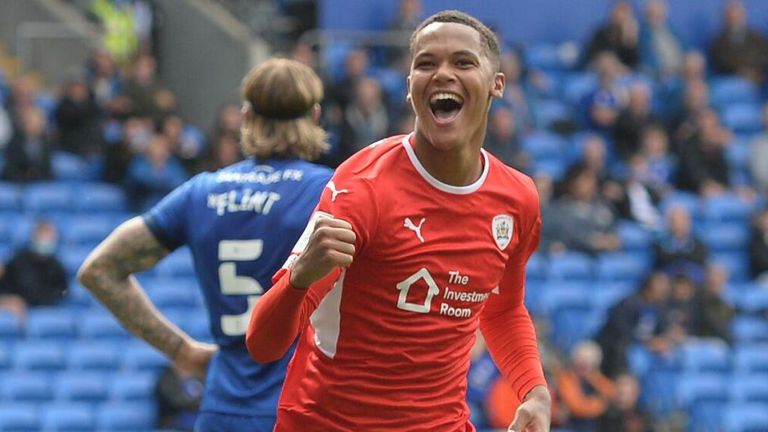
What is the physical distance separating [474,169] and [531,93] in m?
11.4

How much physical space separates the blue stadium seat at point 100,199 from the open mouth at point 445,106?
10008 millimetres

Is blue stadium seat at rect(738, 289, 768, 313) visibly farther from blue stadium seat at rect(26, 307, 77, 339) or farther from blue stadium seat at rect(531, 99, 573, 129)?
blue stadium seat at rect(26, 307, 77, 339)

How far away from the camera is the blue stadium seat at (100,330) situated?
12.5m

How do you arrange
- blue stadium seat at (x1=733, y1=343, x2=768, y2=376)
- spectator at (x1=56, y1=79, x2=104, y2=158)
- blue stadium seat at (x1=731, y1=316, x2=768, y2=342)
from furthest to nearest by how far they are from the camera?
spectator at (x1=56, y1=79, x2=104, y2=158) < blue stadium seat at (x1=731, y1=316, x2=768, y2=342) < blue stadium seat at (x1=733, y1=343, x2=768, y2=376)

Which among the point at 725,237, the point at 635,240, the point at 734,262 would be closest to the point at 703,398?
the point at 635,240

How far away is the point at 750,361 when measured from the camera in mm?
13211

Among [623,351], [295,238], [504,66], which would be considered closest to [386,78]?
[504,66]

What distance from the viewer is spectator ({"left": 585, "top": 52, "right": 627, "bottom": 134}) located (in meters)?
15.3

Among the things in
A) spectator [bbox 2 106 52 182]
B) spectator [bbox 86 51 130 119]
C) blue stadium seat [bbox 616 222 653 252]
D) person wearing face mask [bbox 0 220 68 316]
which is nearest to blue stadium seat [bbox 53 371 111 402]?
person wearing face mask [bbox 0 220 68 316]

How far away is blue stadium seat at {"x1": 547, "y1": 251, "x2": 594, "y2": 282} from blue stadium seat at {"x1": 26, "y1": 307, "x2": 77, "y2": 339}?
13.0 feet

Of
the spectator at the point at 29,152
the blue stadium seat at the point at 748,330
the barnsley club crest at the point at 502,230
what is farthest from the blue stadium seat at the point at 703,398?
the barnsley club crest at the point at 502,230

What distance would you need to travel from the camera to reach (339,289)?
13.3 feet

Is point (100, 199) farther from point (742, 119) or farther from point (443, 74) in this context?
point (443, 74)

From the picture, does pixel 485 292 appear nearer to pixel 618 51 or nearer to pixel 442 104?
pixel 442 104
